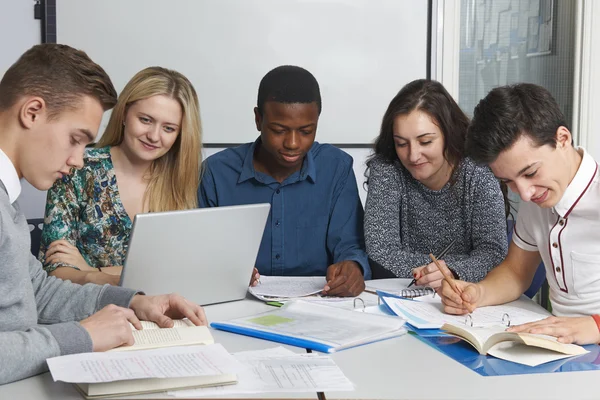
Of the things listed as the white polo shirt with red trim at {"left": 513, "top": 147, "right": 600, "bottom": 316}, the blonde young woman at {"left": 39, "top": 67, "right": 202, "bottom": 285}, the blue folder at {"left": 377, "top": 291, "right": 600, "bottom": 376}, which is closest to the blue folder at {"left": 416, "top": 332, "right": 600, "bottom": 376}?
the blue folder at {"left": 377, "top": 291, "right": 600, "bottom": 376}

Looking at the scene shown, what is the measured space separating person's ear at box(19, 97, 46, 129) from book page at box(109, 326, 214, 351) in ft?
1.50

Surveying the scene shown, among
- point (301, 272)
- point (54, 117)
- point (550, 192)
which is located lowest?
point (301, 272)

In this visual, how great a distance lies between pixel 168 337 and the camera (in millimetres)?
1366

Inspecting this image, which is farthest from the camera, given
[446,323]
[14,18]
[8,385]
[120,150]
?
[14,18]

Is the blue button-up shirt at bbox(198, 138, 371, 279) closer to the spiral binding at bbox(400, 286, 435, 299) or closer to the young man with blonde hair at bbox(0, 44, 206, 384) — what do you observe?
the spiral binding at bbox(400, 286, 435, 299)

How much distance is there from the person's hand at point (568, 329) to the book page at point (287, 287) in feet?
1.94

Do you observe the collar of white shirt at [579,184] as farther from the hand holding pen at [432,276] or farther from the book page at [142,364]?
the book page at [142,364]

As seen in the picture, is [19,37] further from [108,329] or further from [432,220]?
[108,329]

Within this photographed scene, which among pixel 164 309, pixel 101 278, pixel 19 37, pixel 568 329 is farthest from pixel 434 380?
pixel 19 37

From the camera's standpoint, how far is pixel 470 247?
7.61 ft

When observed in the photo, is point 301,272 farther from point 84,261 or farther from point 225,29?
point 225,29

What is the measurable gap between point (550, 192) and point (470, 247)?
0.72 m

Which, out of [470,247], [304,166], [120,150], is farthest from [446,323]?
[120,150]

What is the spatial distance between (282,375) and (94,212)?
3.81 feet
